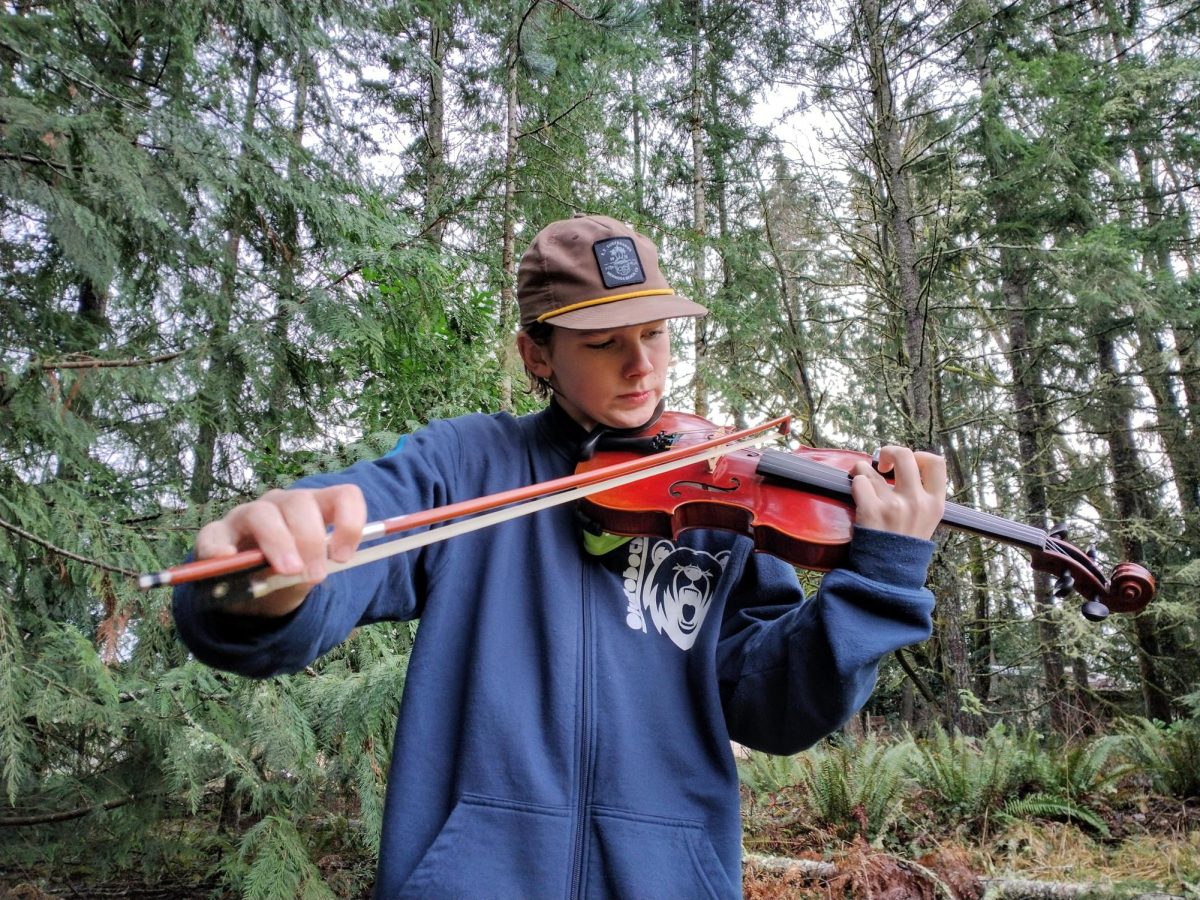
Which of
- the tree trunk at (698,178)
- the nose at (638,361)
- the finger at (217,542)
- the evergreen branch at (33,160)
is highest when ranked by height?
the tree trunk at (698,178)

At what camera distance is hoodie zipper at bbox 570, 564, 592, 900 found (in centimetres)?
110

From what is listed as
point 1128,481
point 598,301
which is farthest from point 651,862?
point 1128,481

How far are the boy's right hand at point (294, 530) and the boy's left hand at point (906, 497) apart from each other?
85 cm

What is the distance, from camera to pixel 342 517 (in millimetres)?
728

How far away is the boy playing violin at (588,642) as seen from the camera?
1080 millimetres

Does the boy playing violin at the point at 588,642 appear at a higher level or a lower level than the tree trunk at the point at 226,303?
lower


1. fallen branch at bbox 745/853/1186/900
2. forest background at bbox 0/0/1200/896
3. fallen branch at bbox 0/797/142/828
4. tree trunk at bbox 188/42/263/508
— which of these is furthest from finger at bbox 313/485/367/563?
fallen branch at bbox 745/853/1186/900

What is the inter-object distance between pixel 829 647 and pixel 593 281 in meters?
0.76

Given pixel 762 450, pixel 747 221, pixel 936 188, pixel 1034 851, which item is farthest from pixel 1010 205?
pixel 762 450

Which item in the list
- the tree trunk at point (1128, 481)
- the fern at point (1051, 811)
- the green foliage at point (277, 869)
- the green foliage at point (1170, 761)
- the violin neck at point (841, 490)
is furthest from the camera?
the tree trunk at point (1128, 481)

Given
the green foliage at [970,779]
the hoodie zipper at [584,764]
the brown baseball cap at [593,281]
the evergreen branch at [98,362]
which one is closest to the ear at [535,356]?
the brown baseball cap at [593,281]

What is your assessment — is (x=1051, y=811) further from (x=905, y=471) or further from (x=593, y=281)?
(x=593, y=281)

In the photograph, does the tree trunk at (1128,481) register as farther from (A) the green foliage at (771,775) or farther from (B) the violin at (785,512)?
(B) the violin at (785,512)

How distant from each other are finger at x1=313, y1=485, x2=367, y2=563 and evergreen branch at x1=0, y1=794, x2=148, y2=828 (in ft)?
9.83
